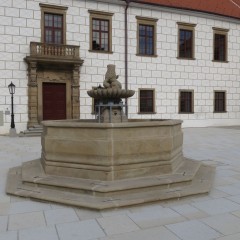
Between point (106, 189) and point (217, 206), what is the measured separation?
76.9 inches

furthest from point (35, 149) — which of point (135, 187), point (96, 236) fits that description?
point (96, 236)

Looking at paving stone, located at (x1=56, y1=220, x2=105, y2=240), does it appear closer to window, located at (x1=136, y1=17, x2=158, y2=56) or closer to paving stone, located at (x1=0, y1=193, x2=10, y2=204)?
paving stone, located at (x1=0, y1=193, x2=10, y2=204)

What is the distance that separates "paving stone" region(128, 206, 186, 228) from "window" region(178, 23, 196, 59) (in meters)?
18.3

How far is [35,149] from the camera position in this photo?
37.9 ft

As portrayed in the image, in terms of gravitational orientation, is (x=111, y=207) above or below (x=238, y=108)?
below

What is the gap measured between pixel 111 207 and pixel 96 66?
50.0 ft

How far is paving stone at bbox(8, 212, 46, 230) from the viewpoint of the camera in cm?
418

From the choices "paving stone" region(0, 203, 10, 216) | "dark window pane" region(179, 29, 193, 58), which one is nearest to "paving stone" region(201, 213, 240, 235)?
"paving stone" region(0, 203, 10, 216)

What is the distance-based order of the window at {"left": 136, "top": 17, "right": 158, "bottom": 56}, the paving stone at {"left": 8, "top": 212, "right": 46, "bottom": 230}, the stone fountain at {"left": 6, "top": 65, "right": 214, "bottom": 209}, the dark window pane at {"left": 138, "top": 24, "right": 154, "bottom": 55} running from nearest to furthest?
the paving stone at {"left": 8, "top": 212, "right": 46, "bottom": 230} < the stone fountain at {"left": 6, "top": 65, "right": 214, "bottom": 209} < the window at {"left": 136, "top": 17, "right": 158, "bottom": 56} < the dark window pane at {"left": 138, "top": 24, "right": 154, "bottom": 55}

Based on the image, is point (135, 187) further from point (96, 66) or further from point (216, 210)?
point (96, 66)

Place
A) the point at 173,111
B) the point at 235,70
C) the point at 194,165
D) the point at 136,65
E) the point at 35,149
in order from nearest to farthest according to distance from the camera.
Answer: the point at 194,165, the point at 35,149, the point at 136,65, the point at 173,111, the point at 235,70

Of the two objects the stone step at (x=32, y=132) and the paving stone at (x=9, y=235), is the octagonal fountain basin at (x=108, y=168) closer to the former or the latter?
the paving stone at (x=9, y=235)

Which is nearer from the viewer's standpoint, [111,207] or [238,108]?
[111,207]

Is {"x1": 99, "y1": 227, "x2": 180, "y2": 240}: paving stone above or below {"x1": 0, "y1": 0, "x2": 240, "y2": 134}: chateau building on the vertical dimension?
below
